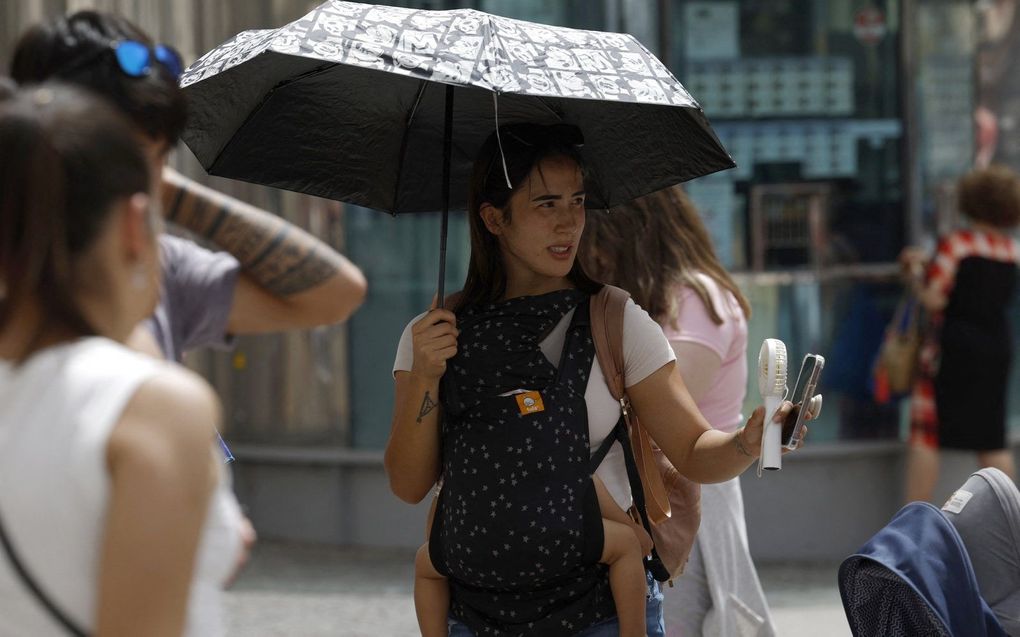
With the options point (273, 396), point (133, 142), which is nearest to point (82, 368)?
point (133, 142)

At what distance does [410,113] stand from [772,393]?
1.16m

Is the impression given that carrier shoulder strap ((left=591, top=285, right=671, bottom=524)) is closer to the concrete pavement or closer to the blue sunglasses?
the blue sunglasses

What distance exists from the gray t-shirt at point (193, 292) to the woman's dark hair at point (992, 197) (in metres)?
5.51

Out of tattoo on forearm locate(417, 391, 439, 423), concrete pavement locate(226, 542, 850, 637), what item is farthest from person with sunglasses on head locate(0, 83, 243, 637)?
concrete pavement locate(226, 542, 850, 637)

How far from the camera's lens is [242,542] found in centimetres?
187

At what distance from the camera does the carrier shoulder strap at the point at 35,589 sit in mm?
1643

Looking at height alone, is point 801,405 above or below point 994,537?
above

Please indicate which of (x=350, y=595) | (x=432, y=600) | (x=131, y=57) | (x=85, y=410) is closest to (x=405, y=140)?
(x=432, y=600)

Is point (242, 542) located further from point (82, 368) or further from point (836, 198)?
point (836, 198)

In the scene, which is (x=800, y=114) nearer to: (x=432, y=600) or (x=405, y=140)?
(x=405, y=140)

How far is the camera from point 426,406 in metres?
3.10

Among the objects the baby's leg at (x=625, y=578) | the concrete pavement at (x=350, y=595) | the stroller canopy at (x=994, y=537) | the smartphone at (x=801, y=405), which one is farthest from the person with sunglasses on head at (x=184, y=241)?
the concrete pavement at (x=350, y=595)

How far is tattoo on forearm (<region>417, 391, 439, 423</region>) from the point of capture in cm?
309

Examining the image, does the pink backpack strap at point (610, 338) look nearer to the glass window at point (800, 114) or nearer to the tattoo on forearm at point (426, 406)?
the tattoo on forearm at point (426, 406)
